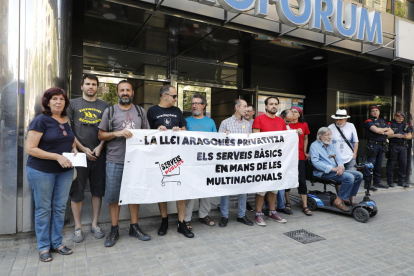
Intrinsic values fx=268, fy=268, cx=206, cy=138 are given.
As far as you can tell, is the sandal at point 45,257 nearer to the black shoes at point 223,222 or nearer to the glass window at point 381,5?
the black shoes at point 223,222

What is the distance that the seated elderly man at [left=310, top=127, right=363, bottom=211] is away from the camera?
514cm

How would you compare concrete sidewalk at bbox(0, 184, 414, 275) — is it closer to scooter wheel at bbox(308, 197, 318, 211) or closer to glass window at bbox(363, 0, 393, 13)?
scooter wheel at bbox(308, 197, 318, 211)

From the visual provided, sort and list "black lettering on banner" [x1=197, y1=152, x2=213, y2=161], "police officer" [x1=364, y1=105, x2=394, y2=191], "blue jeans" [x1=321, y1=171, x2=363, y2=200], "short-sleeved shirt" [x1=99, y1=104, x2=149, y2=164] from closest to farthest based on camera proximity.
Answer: "short-sleeved shirt" [x1=99, y1=104, x2=149, y2=164] → "black lettering on banner" [x1=197, y1=152, x2=213, y2=161] → "blue jeans" [x1=321, y1=171, x2=363, y2=200] → "police officer" [x1=364, y1=105, x2=394, y2=191]

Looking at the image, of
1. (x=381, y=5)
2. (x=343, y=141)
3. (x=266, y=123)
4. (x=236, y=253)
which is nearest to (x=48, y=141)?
(x=236, y=253)

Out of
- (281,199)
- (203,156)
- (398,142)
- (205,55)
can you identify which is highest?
(205,55)

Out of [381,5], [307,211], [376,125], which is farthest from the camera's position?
[381,5]

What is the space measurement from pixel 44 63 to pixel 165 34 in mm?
3485

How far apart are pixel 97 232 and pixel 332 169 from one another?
4256 millimetres

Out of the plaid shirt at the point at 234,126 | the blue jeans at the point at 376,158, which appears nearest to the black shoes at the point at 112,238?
the plaid shirt at the point at 234,126

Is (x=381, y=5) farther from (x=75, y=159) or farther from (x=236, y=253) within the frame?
(x=75, y=159)

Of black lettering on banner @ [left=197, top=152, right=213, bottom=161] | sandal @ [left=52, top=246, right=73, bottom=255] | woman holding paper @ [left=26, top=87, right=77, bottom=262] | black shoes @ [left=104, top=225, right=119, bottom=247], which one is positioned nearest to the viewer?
woman holding paper @ [left=26, top=87, right=77, bottom=262]

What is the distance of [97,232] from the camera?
3.90 m

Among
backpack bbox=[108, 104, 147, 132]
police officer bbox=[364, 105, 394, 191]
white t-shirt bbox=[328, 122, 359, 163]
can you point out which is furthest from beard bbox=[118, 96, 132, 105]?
police officer bbox=[364, 105, 394, 191]

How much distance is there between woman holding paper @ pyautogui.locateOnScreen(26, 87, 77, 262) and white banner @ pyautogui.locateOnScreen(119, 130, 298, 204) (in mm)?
761
